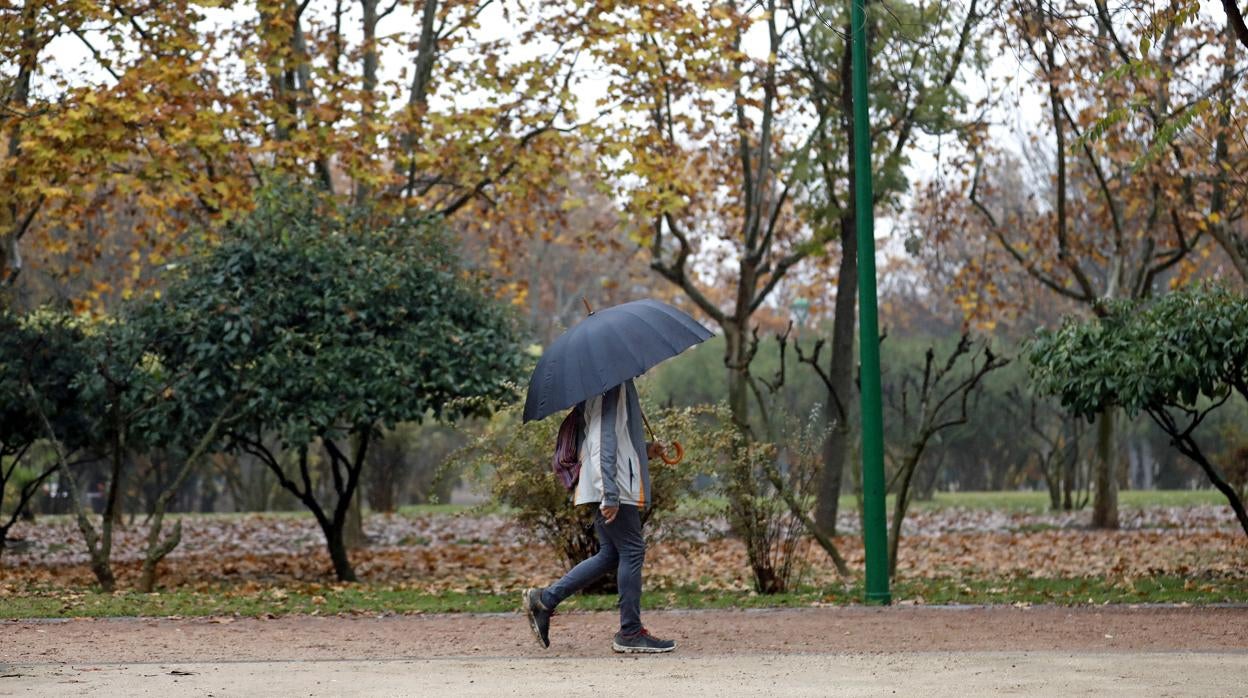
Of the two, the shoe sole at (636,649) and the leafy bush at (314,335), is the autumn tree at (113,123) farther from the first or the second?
the shoe sole at (636,649)

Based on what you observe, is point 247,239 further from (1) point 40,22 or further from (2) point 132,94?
(1) point 40,22

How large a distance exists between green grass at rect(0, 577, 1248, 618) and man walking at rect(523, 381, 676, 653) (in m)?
2.93

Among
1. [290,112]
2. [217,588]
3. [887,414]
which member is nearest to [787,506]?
[217,588]

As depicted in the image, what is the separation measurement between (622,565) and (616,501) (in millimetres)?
405

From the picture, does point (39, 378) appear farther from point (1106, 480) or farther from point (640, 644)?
point (1106, 480)

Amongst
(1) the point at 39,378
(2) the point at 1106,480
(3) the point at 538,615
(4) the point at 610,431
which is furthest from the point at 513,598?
(2) the point at 1106,480

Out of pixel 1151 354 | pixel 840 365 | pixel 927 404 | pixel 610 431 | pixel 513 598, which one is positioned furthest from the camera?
pixel 840 365

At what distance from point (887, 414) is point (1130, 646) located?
93.1 ft

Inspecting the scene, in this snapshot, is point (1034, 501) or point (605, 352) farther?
point (1034, 501)

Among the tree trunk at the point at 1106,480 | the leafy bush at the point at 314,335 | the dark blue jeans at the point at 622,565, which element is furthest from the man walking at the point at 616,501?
the tree trunk at the point at 1106,480

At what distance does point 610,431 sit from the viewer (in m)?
8.09

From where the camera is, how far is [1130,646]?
8281 mm

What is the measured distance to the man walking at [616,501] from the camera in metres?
8.02

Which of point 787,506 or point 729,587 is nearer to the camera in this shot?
point 787,506
